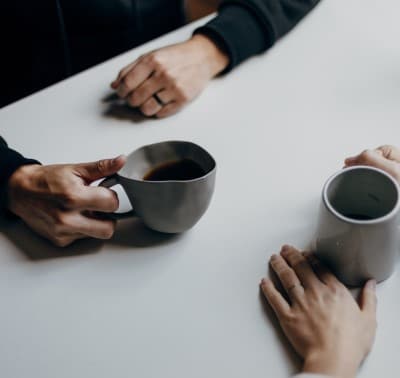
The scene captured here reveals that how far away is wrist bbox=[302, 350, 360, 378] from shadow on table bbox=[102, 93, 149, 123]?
482 mm

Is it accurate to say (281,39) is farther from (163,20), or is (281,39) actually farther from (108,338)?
(108,338)

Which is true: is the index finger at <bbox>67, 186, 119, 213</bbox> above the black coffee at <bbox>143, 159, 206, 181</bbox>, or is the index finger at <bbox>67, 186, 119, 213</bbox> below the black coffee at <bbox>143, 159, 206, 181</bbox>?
below

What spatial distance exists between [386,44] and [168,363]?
28.1 inches

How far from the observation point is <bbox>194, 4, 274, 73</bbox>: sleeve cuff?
930 mm

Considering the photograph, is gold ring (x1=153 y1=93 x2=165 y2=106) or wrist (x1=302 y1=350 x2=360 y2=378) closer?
wrist (x1=302 y1=350 x2=360 y2=378)

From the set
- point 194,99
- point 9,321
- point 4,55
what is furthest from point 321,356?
point 4,55

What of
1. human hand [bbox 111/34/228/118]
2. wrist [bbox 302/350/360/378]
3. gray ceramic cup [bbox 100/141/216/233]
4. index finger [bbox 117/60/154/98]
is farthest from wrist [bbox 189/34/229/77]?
wrist [bbox 302/350/360/378]

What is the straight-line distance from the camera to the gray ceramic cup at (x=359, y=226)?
0.55 metres

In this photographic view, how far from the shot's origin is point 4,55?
109cm

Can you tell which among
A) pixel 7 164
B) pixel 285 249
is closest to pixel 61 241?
pixel 7 164

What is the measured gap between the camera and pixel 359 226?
54cm

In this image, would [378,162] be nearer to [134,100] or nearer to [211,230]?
[211,230]

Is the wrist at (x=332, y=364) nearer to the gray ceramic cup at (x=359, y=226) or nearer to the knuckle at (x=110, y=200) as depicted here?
the gray ceramic cup at (x=359, y=226)

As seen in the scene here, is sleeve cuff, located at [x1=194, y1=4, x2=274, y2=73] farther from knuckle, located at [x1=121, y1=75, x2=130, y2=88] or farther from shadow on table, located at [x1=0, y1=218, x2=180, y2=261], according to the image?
shadow on table, located at [x1=0, y1=218, x2=180, y2=261]
